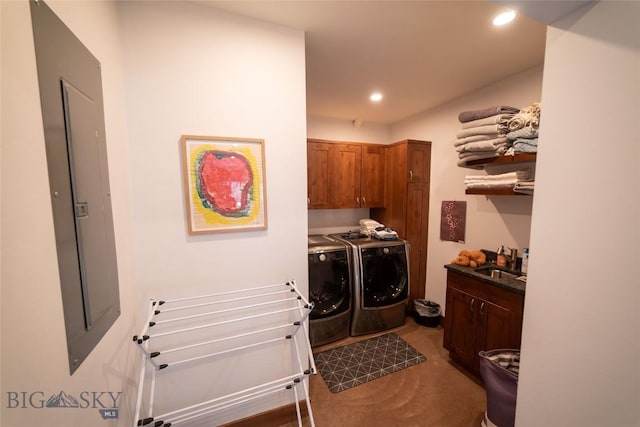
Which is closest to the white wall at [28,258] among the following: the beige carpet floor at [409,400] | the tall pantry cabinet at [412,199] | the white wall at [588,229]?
the beige carpet floor at [409,400]

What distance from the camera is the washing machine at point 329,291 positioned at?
7.62 feet

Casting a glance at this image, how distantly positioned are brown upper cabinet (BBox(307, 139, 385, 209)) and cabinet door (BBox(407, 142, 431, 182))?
378mm

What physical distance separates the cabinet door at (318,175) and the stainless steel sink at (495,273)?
5.51 feet

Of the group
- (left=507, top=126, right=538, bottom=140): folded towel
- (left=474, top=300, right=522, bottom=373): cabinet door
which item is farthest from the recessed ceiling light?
(left=474, top=300, right=522, bottom=373): cabinet door

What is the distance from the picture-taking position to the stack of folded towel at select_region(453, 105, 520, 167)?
1785 millimetres

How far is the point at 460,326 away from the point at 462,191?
1414 millimetres

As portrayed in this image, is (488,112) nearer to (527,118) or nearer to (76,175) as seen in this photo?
(527,118)

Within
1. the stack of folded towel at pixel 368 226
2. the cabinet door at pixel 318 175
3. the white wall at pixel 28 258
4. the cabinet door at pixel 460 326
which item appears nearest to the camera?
the white wall at pixel 28 258

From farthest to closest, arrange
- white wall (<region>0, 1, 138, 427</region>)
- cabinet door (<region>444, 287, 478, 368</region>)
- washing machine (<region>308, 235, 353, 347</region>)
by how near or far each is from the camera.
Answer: washing machine (<region>308, 235, 353, 347</region>) → cabinet door (<region>444, 287, 478, 368</region>) → white wall (<region>0, 1, 138, 427</region>)

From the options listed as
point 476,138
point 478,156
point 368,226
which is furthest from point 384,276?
point 476,138

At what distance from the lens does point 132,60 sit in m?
1.17

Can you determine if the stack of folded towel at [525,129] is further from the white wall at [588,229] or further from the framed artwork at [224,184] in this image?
the framed artwork at [224,184]

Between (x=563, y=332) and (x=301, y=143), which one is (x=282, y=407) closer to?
(x=563, y=332)

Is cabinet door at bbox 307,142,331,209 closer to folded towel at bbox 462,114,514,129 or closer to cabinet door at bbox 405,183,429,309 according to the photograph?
cabinet door at bbox 405,183,429,309
